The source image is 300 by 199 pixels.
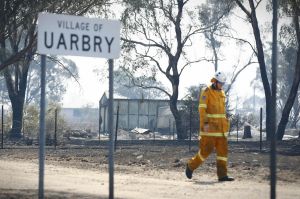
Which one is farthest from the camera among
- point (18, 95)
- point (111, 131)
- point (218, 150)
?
point (18, 95)

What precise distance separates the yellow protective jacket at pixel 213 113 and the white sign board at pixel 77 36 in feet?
15.1

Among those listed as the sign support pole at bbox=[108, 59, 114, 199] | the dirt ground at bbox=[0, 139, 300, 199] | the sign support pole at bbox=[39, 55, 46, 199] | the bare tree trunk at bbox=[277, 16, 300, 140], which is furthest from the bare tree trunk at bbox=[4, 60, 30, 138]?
the sign support pole at bbox=[39, 55, 46, 199]

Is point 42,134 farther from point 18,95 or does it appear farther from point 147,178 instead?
point 18,95

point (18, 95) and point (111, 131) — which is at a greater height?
point (18, 95)

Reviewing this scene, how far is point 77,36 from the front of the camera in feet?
21.5

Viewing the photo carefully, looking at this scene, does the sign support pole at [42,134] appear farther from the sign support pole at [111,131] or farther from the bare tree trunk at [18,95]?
the bare tree trunk at [18,95]

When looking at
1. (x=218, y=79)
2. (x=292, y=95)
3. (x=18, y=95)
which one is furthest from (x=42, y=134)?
(x=18, y=95)

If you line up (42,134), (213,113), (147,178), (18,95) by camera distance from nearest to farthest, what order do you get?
(42,134) < (213,113) < (147,178) < (18,95)

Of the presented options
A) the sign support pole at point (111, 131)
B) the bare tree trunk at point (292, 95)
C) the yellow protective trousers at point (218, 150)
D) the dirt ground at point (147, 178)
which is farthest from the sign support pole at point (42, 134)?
the bare tree trunk at point (292, 95)

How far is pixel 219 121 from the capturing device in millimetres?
11070

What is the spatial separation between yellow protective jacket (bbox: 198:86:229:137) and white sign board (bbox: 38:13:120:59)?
459 cm

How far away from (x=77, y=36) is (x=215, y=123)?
17.0 ft

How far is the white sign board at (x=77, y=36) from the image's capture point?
634 centimetres

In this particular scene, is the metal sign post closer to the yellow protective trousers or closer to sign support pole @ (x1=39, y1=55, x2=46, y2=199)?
sign support pole @ (x1=39, y1=55, x2=46, y2=199)
